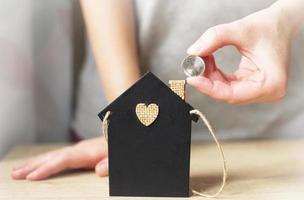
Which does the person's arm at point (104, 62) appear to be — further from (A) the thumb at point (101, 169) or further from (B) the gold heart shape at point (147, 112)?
(B) the gold heart shape at point (147, 112)

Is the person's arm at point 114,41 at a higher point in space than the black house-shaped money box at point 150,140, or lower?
higher

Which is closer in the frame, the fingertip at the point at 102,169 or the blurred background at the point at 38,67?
the fingertip at the point at 102,169

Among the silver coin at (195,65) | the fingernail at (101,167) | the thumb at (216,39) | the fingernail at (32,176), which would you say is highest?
the thumb at (216,39)

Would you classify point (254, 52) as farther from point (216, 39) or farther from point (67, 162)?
point (67, 162)

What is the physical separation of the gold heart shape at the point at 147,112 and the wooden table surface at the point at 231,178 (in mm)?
86

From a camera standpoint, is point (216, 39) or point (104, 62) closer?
point (216, 39)

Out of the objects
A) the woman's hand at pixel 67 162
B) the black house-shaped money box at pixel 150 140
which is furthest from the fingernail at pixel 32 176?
the black house-shaped money box at pixel 150 140

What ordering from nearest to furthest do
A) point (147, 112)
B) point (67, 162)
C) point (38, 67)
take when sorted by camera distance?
point (147, 112), point (67, 162), point (38, 67)

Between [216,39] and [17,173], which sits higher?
[216,39]

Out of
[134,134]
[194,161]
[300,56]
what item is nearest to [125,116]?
[134,134]

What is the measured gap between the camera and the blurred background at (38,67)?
2.12 ft

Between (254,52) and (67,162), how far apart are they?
0.78 ft

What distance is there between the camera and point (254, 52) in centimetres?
50

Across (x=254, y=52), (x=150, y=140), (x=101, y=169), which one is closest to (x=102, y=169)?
(x=101, y=169)
